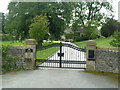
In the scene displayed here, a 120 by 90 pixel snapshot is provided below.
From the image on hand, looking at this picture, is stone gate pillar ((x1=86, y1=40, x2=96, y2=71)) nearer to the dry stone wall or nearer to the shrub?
the dry stone wall

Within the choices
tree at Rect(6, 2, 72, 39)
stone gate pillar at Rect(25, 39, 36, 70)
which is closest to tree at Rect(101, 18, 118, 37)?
tree at Rect(6, 2, 72, 39)

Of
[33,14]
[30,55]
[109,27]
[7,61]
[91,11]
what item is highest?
[91,11]

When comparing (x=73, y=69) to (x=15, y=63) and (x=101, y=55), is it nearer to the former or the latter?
(x=101, y=55)

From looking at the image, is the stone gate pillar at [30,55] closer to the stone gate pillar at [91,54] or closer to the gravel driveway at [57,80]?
the gravel driveway at [57,80]

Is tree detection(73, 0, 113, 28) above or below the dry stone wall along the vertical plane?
above

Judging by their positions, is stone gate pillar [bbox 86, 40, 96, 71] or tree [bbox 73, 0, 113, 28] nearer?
stone gate pillar [bbox 86, 40, 96, 71]

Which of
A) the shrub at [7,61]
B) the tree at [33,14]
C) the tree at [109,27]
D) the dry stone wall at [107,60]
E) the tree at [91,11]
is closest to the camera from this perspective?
the dry stone wall at [107,60]

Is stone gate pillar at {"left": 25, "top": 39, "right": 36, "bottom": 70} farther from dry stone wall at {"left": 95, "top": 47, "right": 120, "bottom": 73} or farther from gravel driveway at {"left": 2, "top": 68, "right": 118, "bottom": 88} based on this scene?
dry stone wall at {"left": 95, "top": 47, "right": 120, "bottom": 73}

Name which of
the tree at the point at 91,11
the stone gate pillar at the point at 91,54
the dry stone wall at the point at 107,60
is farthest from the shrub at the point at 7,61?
the tree at the point at 91,11

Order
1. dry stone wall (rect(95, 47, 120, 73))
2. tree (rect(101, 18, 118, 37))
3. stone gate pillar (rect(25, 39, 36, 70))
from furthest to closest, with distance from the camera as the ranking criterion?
tree (rect(101, 18, 118, 37)) → stone gate pillar (rect(25, 39, 36, 70)) → dry stone wall (rect(95, 47, 120, 73))

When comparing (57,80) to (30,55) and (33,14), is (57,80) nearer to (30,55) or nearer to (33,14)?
(30,55)

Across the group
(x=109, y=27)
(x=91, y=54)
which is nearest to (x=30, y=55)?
(x=91, y=54)

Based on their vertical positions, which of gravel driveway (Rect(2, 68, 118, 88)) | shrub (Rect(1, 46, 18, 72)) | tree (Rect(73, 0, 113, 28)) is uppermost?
tree (Rect(73, 0, 113, 28))

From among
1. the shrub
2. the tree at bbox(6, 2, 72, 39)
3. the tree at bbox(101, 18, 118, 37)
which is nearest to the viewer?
the shrub
